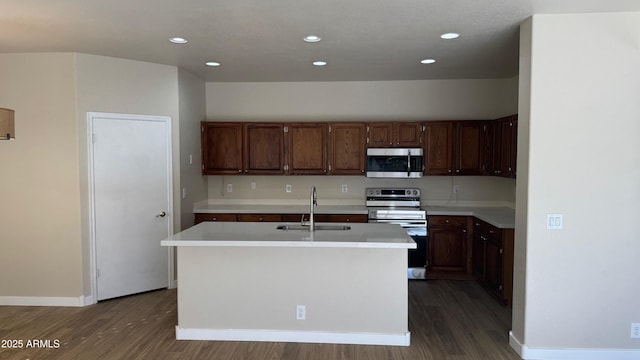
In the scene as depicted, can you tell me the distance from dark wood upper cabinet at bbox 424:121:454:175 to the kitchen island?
7.05ft

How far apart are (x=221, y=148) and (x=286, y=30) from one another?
2509 millimetres

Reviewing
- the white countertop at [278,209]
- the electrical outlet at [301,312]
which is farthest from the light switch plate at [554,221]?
the white countertop at [278,209]

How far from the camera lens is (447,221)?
5129mm

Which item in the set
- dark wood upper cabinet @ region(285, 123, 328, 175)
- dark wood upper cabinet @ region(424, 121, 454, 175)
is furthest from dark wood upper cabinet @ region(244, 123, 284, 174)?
dark wood upper cabinet @ region(424, 121, 454, 175)

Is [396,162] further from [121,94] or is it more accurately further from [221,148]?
[121,94]

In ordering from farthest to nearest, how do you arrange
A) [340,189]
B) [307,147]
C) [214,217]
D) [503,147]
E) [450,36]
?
[340,189] → [307,147] → [214,217] → [503,147] → [450,36]

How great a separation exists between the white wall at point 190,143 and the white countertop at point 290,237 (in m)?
1.45

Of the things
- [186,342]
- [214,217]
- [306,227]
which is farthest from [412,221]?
[186,342]

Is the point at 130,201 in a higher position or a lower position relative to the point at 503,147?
lower

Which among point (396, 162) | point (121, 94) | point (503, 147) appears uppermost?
point (121, 94)

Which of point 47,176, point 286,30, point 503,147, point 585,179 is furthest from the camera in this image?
point 503,147

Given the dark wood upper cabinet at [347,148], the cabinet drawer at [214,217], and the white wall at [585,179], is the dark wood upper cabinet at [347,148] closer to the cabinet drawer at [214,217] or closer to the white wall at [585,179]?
the cabinet drawer at [214,217]

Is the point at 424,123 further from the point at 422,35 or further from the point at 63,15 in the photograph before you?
the point at 63,15

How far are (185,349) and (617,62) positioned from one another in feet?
12.7
